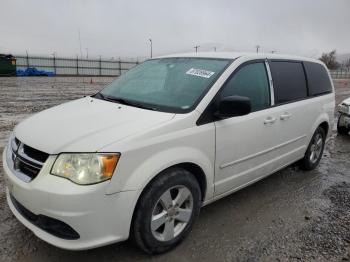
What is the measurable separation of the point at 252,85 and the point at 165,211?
1.74 meters

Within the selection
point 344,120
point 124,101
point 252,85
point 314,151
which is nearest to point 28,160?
point 124,101

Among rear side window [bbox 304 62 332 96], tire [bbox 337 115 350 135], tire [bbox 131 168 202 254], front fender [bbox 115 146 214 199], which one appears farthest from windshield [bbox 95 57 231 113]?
tire [bbox 337 115 350 135]

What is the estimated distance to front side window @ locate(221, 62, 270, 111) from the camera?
347cm

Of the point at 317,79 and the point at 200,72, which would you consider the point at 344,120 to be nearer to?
the point at 317,79

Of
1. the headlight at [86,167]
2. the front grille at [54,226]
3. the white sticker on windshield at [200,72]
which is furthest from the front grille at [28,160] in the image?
the white sticker on windshield at [200,72]

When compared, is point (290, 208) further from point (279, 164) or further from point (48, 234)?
point (48, 234)

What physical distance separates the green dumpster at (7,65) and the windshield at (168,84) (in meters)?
27.7

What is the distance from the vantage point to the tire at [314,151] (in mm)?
5148

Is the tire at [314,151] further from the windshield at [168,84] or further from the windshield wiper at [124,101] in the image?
the windshield wiper at [124,101]

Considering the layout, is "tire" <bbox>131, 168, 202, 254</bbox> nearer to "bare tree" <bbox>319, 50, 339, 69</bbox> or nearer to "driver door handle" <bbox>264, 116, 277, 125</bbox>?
"driver door handle" <bbox>264, 116, 277, 125</bbox>

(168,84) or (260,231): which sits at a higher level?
(168,84)

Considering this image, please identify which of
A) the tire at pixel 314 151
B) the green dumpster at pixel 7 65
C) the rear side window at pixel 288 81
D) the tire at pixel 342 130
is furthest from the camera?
the green dumpster at pixel 7 65

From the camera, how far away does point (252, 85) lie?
149 inches

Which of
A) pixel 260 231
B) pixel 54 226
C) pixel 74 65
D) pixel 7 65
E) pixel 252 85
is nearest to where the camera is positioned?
pixel 54 226
